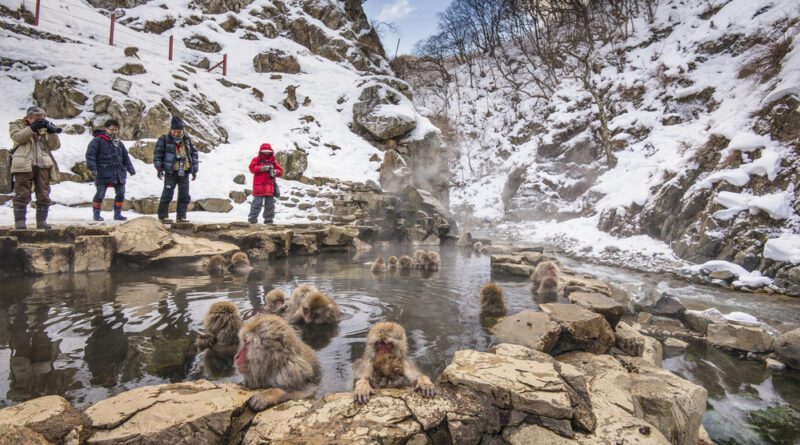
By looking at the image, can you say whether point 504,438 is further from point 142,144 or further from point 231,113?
point 231,113

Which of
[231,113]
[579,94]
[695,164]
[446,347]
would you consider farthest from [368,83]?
[446,347]

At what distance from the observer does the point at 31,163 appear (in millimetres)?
5789


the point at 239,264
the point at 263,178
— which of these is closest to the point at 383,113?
the point at 263,178

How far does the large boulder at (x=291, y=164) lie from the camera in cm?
1390

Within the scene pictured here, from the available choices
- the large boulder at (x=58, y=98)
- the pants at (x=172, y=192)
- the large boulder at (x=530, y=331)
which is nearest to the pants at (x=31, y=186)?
the pants at (x=172, y=192)

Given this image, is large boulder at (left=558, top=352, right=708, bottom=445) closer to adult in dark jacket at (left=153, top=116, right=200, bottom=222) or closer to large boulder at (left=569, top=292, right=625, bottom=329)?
large boulder at (left=569, top=292, right=625, bottom=329)

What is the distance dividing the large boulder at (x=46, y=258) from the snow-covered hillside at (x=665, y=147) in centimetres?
1186

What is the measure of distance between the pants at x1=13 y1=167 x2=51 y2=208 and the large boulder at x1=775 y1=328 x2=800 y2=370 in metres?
10.1

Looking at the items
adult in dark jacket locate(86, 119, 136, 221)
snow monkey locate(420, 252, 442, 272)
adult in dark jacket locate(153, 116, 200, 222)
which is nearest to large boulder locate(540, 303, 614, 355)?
snow monkey locate(420, 252, 442, 272)

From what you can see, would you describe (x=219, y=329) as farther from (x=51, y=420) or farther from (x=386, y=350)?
(x=386, y=350)

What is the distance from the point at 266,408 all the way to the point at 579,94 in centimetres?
2492

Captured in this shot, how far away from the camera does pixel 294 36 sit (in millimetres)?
26766

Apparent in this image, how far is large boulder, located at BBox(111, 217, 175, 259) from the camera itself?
6.31 meters

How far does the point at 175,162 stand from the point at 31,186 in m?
2.31
